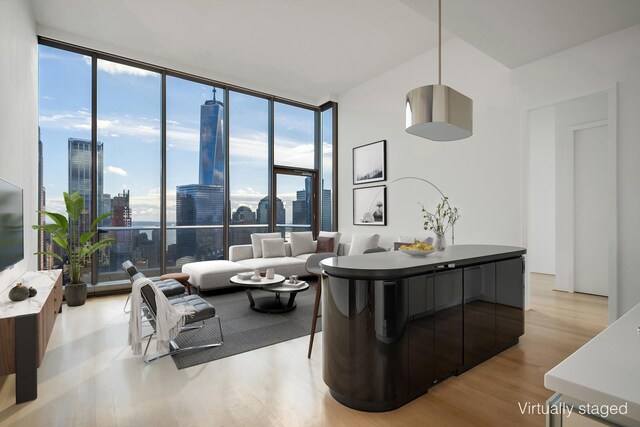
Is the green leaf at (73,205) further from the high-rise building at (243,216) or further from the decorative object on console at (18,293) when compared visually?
the high-rise building at (243,216)

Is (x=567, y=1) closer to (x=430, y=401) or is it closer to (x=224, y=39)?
(x=430, y=401)

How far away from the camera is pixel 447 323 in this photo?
232cm

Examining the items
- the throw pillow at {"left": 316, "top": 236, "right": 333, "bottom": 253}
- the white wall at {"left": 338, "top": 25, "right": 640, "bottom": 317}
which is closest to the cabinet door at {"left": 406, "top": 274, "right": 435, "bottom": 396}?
the white wall at {"left": 338, "top": 25, "right": 640, "bottom": 317}

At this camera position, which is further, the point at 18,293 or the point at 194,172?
the point at 194,172

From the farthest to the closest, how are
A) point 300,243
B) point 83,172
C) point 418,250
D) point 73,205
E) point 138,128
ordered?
point 300,243, point 138,128, point 83,172, point 73,205, point 418,250

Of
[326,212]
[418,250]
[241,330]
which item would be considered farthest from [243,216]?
[418,250]

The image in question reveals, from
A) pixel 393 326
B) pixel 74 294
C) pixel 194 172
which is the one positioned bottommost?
pixel 74 294

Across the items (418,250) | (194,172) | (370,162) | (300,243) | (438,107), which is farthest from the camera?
(300,243)

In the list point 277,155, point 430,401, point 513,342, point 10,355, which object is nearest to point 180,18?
point 277,155

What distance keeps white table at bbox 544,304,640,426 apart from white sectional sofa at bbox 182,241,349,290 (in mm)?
4156

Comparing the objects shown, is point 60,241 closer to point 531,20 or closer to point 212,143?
point 212,143

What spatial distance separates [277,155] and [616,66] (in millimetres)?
5241

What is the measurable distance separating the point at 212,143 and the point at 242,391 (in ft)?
15.7

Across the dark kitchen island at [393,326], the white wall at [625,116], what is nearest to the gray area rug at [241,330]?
the dark kitchen island at [393,326]
